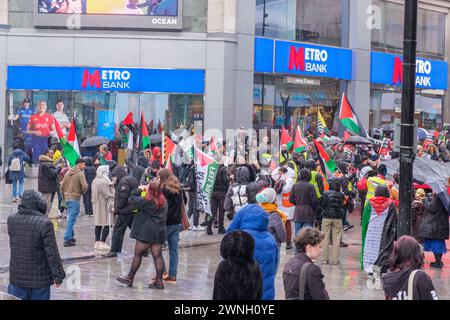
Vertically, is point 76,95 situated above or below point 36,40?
below

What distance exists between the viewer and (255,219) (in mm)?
8250

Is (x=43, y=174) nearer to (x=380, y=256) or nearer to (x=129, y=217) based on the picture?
(x=129, y=217)

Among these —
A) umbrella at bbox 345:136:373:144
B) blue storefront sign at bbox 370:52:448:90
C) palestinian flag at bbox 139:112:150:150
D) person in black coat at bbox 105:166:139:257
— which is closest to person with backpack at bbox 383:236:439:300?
person in black coat at bbox 105:166:139:257

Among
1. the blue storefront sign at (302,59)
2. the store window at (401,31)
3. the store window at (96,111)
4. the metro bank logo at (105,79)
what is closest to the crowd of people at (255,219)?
the store window at (96,111)

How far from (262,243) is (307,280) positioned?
1.61m

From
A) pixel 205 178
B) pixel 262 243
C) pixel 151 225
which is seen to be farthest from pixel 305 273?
Result: pixel 205 178

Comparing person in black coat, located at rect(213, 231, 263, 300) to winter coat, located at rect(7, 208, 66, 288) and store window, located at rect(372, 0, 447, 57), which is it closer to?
winter coat, located at rect(7, 208, 66, 288)

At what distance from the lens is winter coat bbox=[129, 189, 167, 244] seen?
11.2 metres

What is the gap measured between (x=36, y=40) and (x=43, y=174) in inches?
500

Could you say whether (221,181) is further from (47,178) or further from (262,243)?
(262,243)

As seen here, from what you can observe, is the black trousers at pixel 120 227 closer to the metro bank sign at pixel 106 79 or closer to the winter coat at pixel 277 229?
the winter coat at pixel 277 229

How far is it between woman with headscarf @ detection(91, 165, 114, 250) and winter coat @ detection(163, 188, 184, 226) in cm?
277
